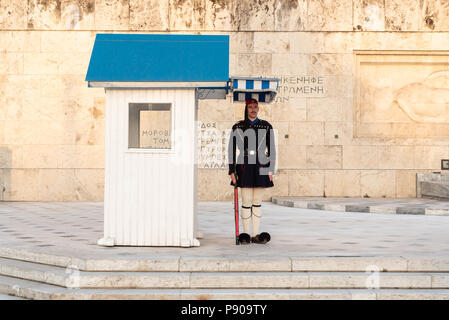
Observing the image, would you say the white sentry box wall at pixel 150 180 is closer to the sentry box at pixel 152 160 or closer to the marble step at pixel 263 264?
the sentry box at pixel 152 160

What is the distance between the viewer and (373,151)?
17000 millimetres

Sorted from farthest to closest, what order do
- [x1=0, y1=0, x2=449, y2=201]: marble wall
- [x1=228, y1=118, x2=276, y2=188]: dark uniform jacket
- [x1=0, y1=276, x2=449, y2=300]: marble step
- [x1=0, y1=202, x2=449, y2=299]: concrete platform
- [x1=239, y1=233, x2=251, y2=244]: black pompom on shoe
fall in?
[x1=0, y1=0, x2=449, y2=201]: marble wall
[x1=239, y1=233, x2=251, y2=244]: black pompom on shoe
[x1=228, y1=118, x2=276, y2=188]: dark uniform jacket
[x1=0, y1=202, x2=449, y2=299]: concrete platform
[x1=0, y1=276, x2=449, y2=300]: marble step

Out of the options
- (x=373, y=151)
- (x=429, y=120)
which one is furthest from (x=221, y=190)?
(x=429, y=120)

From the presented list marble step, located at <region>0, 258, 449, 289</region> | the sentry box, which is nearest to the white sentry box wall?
the sentry box

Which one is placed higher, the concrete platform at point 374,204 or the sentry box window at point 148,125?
the sentry box window at point 148,125

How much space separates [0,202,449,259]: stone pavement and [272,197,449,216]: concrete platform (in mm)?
442

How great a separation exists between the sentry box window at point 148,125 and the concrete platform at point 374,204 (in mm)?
7382

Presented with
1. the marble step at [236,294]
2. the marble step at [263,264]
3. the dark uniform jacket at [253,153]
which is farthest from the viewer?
the dark uniform jacket at [253,153]

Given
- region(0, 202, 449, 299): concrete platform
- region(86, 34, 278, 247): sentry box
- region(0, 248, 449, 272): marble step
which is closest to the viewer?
region(0, 202, 449, 299): concrete platform

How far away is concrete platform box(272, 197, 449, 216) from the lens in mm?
13719

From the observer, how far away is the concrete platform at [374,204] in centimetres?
1372

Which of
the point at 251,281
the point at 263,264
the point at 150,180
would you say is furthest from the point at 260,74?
the point at 251,281

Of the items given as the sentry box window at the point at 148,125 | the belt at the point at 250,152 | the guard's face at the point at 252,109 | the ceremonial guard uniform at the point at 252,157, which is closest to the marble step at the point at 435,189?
the ceremonial guard uniform at the point at 252,157

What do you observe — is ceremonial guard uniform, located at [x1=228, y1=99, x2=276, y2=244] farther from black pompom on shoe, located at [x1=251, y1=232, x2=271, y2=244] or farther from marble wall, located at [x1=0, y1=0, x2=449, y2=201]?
marble wall, located at [x1=0, y1=0, x2=449, y2=201]
